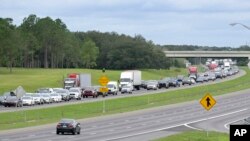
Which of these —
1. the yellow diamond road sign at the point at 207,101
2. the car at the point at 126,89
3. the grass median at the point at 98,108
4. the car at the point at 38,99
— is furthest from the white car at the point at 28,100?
the yellow diamond road sign at the point at 207,101

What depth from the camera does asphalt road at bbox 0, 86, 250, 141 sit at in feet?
133

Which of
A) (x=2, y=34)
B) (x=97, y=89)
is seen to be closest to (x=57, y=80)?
(x=2, y=34)

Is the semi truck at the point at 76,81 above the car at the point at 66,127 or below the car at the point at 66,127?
above

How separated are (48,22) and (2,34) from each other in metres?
30.1

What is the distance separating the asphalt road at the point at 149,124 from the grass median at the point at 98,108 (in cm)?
203

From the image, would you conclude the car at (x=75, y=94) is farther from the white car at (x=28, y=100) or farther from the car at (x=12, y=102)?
the car at (x=12, y=102)

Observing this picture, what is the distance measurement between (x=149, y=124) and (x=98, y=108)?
1514cm

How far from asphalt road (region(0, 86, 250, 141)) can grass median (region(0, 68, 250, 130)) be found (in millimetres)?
2033

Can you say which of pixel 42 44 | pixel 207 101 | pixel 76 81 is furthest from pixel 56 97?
pixel 42 44

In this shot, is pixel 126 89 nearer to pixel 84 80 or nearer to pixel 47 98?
pixel 84 80

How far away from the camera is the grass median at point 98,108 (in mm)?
53338

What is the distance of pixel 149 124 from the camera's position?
55.1 meters

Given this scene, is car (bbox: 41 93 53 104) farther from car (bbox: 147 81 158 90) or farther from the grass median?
car (bbox: 147 81 158 90)

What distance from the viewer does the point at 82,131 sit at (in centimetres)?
4553
